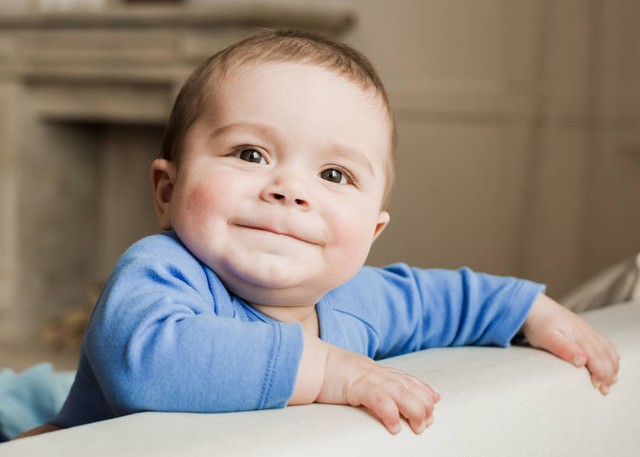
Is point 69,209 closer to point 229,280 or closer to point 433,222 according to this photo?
point 433,222

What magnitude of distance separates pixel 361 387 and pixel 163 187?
38 cm

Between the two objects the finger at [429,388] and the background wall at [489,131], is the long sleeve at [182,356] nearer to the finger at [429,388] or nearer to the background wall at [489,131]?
Answer: the finger at [429,388]

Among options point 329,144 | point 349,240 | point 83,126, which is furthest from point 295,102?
point 83,126

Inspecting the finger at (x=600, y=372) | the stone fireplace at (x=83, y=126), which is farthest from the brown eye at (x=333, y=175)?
the stone fireplace at (x=83, y=126)

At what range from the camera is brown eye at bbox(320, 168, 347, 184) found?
Answer: 75 cm

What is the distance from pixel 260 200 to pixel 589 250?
2.06 metres

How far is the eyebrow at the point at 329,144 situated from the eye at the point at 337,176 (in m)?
0.02

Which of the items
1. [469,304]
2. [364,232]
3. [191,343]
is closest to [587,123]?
[469,304]

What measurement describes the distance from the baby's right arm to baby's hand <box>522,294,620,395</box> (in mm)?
266

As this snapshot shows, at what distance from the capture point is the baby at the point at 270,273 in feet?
1.89

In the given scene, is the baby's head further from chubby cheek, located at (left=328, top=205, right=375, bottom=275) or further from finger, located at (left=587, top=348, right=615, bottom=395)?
finger, located at (left=587, top=348, right=615, bottom=395)

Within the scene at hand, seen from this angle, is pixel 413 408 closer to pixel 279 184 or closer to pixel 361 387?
pixel 361 387

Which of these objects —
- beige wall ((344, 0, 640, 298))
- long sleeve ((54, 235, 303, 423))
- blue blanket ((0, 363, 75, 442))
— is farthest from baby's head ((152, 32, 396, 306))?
beige wall ((344, 0, 640, 298))

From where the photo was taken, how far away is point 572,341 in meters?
0.81
